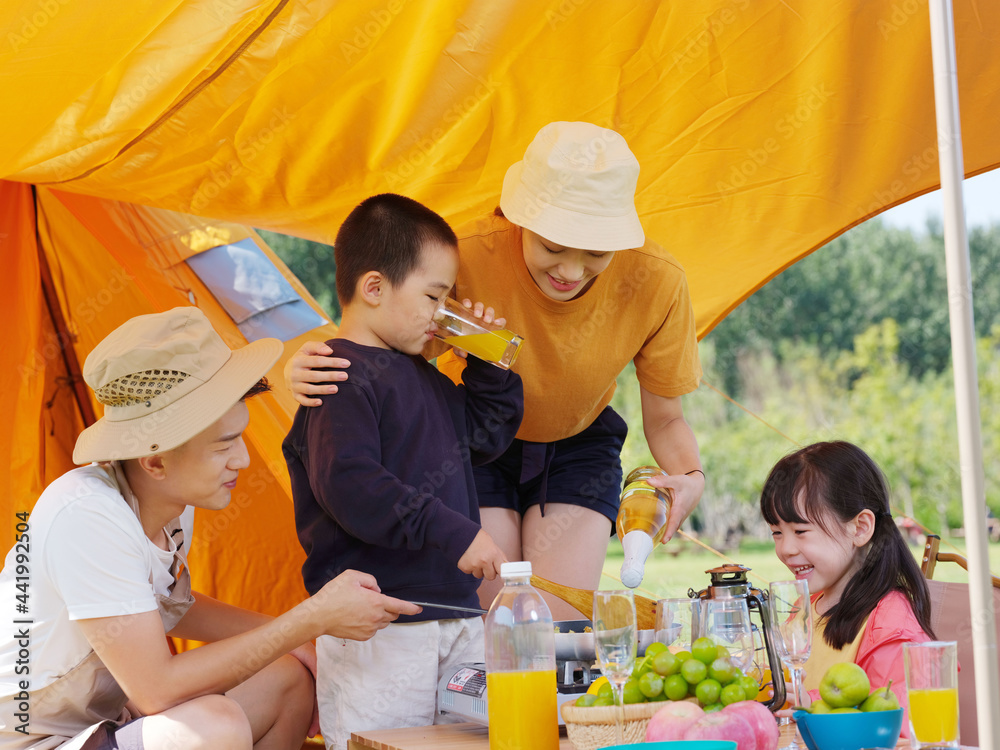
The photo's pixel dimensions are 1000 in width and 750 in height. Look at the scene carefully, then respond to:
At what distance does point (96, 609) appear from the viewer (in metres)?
1.36

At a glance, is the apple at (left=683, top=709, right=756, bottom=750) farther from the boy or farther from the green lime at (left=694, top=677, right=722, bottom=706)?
the boy

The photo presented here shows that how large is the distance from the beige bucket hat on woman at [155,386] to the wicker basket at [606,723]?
707 millimetres

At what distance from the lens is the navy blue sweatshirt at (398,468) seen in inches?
60.4

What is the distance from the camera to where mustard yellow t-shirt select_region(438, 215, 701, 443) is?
1947 mm

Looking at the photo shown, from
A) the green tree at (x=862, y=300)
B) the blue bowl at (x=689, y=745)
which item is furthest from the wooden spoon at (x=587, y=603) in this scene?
the green tree at (x=862, y=300)

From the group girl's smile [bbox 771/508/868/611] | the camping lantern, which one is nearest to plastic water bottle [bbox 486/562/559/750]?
the camping lantern

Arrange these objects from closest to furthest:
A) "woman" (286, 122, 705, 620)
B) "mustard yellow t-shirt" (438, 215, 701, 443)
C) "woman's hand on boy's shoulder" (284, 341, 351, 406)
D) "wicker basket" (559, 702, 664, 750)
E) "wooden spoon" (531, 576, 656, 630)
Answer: "wicker basket" (559, 702, 664, 750) < "wooden spoon" (531, 576, 656, 630) < "woman's hand on boy's shoulder" (284, 341, 351, 406) < "woman" (286, 122, 705, 620) < "mustard yellow t-shirt" (438, 215, 701, 443)

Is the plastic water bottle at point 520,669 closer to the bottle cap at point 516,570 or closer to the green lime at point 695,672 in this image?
the bottle cap at point 516,570

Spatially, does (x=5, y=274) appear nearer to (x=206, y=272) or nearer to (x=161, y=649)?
(x=206, y=272)

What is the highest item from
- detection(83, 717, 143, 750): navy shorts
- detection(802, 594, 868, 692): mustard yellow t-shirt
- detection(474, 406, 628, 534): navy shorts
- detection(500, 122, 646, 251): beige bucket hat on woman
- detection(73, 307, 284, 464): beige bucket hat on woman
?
detection(500, 122, 646, 251): beige bucket hat on woman

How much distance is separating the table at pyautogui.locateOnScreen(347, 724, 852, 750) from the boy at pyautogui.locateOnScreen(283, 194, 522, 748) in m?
0.16

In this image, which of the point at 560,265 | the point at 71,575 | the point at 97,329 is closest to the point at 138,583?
the point at 71,575

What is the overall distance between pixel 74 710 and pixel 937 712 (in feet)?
3.99

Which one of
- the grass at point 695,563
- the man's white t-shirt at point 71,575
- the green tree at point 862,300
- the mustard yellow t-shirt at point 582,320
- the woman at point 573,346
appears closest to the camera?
the man's white t-shirt at point 71,575
